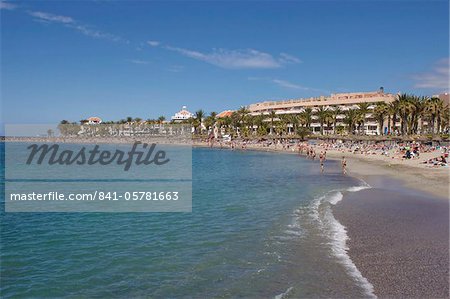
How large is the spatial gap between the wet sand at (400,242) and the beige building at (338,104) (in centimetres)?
8091

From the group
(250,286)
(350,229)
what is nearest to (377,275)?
(250,286)

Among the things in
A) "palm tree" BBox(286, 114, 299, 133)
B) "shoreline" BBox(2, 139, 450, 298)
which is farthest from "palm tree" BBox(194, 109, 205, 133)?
"shoreline" BBox(2, 139, 450, 298)

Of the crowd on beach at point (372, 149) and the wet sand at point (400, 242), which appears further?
the crowd on beach at point (372, 149)

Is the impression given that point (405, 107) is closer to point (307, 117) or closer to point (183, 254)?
point (307, 117)

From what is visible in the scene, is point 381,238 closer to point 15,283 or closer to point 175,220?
point 175,220

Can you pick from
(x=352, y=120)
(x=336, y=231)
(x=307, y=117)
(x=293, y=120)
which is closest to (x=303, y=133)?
(x=307, y=117)

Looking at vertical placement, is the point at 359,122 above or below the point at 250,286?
above

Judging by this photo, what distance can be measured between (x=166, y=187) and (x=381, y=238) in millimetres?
19186

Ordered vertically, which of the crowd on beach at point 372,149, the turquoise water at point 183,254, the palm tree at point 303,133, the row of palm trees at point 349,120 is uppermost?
the row of palm trees at point 349,120

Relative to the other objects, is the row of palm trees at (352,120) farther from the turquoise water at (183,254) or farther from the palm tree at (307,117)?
the turquoise water at (183,254)

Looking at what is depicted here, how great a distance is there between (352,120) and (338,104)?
20741 mm

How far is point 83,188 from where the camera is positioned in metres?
29.3

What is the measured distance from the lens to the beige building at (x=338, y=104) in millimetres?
100688

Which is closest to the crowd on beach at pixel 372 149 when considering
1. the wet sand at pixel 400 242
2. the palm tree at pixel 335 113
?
the palm tree at pixel 335 113
